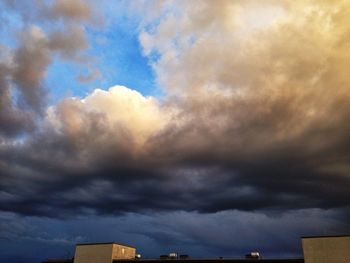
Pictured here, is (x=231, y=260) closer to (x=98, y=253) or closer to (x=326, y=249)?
(x=326, y=249)

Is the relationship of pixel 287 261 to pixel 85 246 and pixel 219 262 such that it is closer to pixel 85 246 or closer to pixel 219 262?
pixel 219 262

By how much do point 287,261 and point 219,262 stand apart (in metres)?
13.8

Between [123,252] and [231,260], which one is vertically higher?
[123,252]

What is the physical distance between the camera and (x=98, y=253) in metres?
85.8

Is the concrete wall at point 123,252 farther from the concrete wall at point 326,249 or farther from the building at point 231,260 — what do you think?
the concrete wall at point 326,249

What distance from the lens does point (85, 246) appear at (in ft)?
288

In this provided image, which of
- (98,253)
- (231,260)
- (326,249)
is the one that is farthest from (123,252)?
(326,249)

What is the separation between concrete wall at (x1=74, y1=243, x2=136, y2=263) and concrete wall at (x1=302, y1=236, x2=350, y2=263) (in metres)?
42.3

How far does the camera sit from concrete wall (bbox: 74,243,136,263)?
84.8m

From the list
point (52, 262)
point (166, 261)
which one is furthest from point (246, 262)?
point (52, 262)

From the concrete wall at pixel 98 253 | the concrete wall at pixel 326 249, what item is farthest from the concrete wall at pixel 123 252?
the concrete wall at pixel 326 249

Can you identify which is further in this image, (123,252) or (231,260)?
(123,252)

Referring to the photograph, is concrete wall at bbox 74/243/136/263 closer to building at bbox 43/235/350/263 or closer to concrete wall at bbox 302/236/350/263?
building at bbox 43/235/350/263

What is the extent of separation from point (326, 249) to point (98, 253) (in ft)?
164
